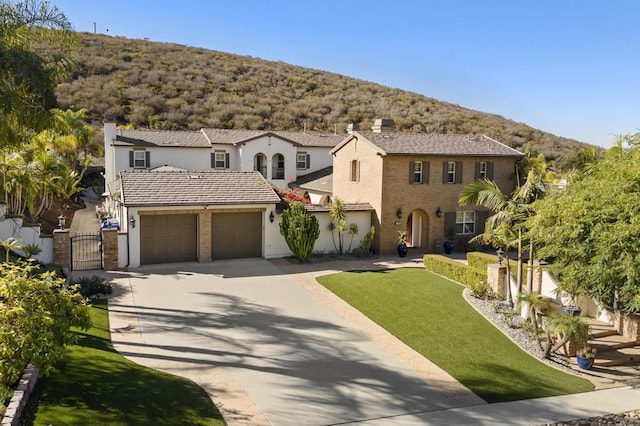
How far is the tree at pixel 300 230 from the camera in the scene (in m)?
26.2

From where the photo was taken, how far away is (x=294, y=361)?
46.4ft

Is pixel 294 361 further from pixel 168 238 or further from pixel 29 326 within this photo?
pixel 168 238

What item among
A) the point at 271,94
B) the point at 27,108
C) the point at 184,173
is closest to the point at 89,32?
the point at 271,94

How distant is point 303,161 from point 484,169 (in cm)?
1705

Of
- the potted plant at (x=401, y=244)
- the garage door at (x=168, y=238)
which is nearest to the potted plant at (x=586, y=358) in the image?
the potted plant at (x=401, y=244)

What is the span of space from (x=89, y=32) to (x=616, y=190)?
339ft

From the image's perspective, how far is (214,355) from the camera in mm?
14195

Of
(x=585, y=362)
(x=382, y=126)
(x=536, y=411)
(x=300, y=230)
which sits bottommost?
(x=536, y=411)

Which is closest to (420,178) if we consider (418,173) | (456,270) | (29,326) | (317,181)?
(418,173)

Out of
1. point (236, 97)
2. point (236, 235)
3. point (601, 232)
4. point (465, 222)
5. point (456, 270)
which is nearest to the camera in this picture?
point (601, 232)

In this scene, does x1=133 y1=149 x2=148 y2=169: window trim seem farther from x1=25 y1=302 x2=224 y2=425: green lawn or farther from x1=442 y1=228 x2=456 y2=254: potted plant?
x1=25 y1=302 x2=224 y2=425: green lawn

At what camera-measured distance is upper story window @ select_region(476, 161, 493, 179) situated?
30.6 meters

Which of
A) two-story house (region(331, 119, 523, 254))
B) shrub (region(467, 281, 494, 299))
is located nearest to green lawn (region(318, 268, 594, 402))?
shrub (region(467, 281, 494, 299))

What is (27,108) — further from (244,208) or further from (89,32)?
(89,32)
